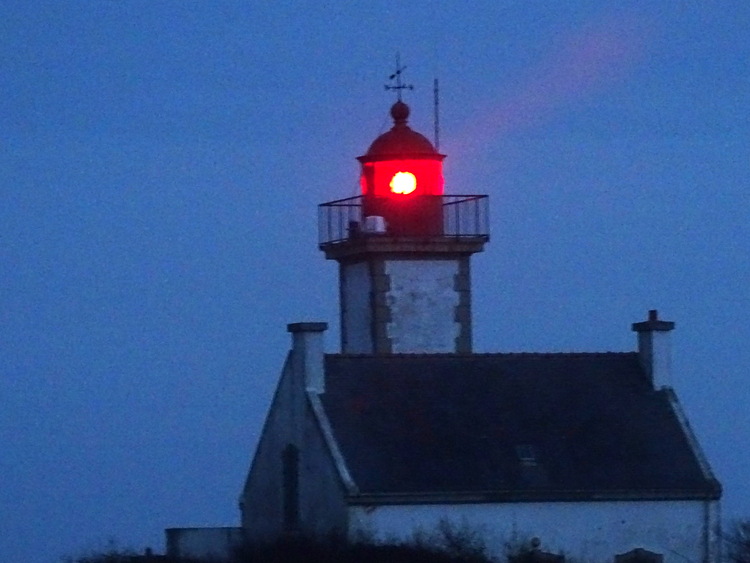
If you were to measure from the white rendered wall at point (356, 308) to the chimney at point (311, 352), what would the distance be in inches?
128

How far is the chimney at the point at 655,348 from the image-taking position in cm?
3419

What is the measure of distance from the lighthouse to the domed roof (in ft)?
0.05

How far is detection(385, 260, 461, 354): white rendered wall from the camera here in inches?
1411

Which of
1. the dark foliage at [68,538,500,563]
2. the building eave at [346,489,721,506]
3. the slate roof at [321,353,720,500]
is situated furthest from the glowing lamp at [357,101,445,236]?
the dark foliage at [68,538,500,563]

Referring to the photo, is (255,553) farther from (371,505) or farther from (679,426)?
(679,426)

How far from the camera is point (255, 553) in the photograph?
91.0ft

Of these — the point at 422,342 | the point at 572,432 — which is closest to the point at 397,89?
the point at 422,342

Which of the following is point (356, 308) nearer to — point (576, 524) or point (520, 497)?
point (520, 497)

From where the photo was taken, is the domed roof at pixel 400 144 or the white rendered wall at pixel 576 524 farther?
the domed roof at pixel 400 144

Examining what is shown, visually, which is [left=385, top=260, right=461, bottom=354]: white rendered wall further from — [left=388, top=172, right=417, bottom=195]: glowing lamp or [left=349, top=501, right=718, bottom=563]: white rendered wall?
[left=349, top=501, right=718, bottom=563]: white rendered wall

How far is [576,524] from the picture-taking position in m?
32.3

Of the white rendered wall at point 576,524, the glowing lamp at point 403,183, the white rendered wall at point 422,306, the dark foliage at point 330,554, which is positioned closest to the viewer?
the dark foliage at point 330,554

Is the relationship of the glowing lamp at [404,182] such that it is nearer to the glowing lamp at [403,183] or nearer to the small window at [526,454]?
the glowing lamp at [403,183]

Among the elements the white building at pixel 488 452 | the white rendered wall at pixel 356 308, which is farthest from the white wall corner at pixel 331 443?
the white rendered wall at pixel 356 308
